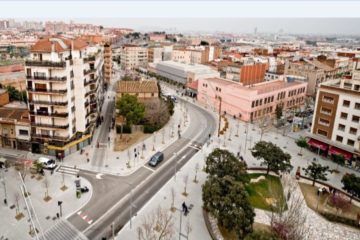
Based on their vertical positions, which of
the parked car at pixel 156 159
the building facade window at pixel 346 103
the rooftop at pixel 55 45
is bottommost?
the parked car at pixel 156 159

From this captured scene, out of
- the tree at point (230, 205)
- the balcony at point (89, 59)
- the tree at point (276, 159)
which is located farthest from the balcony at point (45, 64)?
the tree at point (276, 159)

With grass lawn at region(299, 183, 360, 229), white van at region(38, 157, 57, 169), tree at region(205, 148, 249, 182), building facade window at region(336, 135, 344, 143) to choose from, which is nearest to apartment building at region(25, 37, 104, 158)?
white van at region(38, 157, 57, 169)

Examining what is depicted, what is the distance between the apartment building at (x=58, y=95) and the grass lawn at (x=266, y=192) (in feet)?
94.3

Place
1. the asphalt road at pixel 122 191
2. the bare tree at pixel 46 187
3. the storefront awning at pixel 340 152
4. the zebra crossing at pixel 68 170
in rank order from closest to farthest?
1. the asphalt road at pixel 122 191
2. the bare tree at pixel 46 187
3. the zebra crossing at pixel 68 170
4. the storefront awning at pixel 340 152

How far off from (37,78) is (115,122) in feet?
67.2

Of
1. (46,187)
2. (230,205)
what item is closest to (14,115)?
(46,187)

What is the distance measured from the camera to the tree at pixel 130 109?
5469 centimetres

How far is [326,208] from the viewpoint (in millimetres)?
36344

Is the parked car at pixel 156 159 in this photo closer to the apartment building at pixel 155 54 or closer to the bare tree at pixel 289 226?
the bare tree at pixel 289 226

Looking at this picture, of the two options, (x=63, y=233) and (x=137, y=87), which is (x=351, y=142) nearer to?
(x=137, y=87)

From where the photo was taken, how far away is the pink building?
69.3 meters

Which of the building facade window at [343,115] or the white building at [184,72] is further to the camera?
the white building at [184,72]

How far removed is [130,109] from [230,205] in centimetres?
3151

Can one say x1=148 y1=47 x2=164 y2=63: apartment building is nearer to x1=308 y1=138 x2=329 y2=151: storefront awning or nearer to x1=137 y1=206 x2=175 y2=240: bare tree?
x1=308 y1=138 x2=329 y2=151: storefront awning
